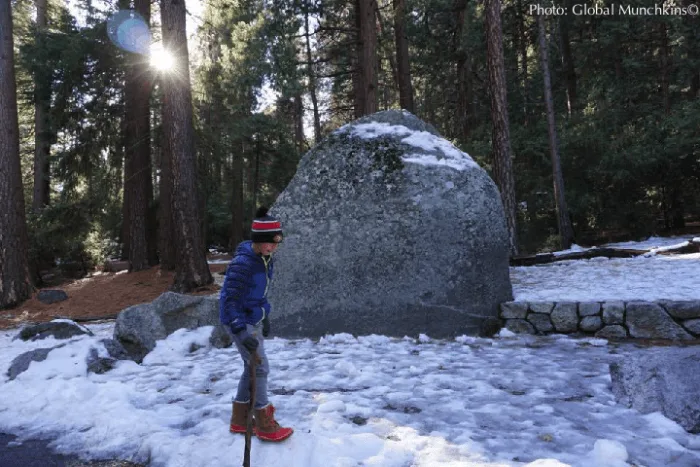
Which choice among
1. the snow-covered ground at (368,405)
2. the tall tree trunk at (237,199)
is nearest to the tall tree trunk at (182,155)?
the snow-covered ground at (368,405)

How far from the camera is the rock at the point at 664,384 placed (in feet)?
10.7

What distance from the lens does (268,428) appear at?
3.29 metres

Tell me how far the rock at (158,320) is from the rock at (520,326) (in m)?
4.15

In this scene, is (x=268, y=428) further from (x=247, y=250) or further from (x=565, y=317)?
(x=565, y=317)

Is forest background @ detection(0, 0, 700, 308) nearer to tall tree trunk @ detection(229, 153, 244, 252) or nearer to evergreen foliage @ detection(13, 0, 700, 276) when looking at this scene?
evergreen foliage @ detection(13, 0, 700, 276)

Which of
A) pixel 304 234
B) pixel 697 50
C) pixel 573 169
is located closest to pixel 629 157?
pixel 573 169

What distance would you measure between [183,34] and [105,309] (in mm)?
6358

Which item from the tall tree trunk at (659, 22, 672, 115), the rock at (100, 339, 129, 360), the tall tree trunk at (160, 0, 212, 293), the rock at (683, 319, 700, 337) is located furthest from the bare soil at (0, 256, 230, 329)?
the tall tree trunk at (659, 22, 672, 115)

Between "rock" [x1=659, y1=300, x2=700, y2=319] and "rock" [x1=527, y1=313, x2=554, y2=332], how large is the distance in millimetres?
1347

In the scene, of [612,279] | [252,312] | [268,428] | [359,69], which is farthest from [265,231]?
[359,69]

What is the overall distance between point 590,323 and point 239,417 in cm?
475

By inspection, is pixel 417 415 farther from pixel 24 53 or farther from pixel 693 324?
pixel 24 53

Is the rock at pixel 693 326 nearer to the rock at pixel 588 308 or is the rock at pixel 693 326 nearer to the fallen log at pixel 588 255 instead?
the rock at pixel 588 308

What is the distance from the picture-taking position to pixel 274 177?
65.8 ft
